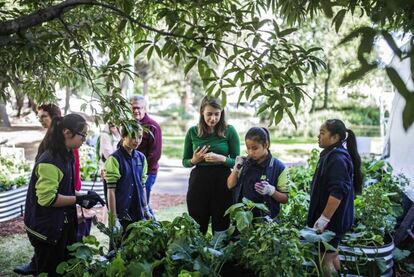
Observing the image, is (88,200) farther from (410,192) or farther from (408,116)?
(410,192)

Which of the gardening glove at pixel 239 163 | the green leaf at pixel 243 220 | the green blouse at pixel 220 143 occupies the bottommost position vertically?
the green leaf at pixel 243 220

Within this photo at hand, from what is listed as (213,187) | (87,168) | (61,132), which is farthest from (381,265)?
(87,168)

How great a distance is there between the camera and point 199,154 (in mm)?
4211

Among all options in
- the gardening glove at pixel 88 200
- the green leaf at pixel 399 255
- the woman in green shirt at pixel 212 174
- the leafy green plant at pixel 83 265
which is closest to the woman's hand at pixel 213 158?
the woman in green shirt at pixel 212 174

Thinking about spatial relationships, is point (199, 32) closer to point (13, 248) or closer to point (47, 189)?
point (47, 189)

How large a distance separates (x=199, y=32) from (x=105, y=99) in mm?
719

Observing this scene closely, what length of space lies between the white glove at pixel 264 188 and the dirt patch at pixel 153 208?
8.65 ft

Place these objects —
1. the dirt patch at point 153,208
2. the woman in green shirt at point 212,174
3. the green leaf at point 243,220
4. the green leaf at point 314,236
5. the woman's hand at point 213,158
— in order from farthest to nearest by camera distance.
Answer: the dirt patch at point 153,208
the woman in green shirt at point 212,174
the woman's hand at point 213,158
the green leaf at point 314,236
the green leaf at point 243,220

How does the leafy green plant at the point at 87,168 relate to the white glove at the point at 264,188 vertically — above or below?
below

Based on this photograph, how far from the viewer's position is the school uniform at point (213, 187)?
169 inches

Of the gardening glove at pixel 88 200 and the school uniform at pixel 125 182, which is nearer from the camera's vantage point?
the gardening glove at pixel 88 200

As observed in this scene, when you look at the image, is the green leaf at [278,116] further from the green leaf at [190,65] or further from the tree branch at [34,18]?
the tree branch at [34,18]

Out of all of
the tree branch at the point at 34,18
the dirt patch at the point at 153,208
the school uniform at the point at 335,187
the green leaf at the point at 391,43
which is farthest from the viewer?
the dirt patch at the point at 153,208

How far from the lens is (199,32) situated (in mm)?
2047
